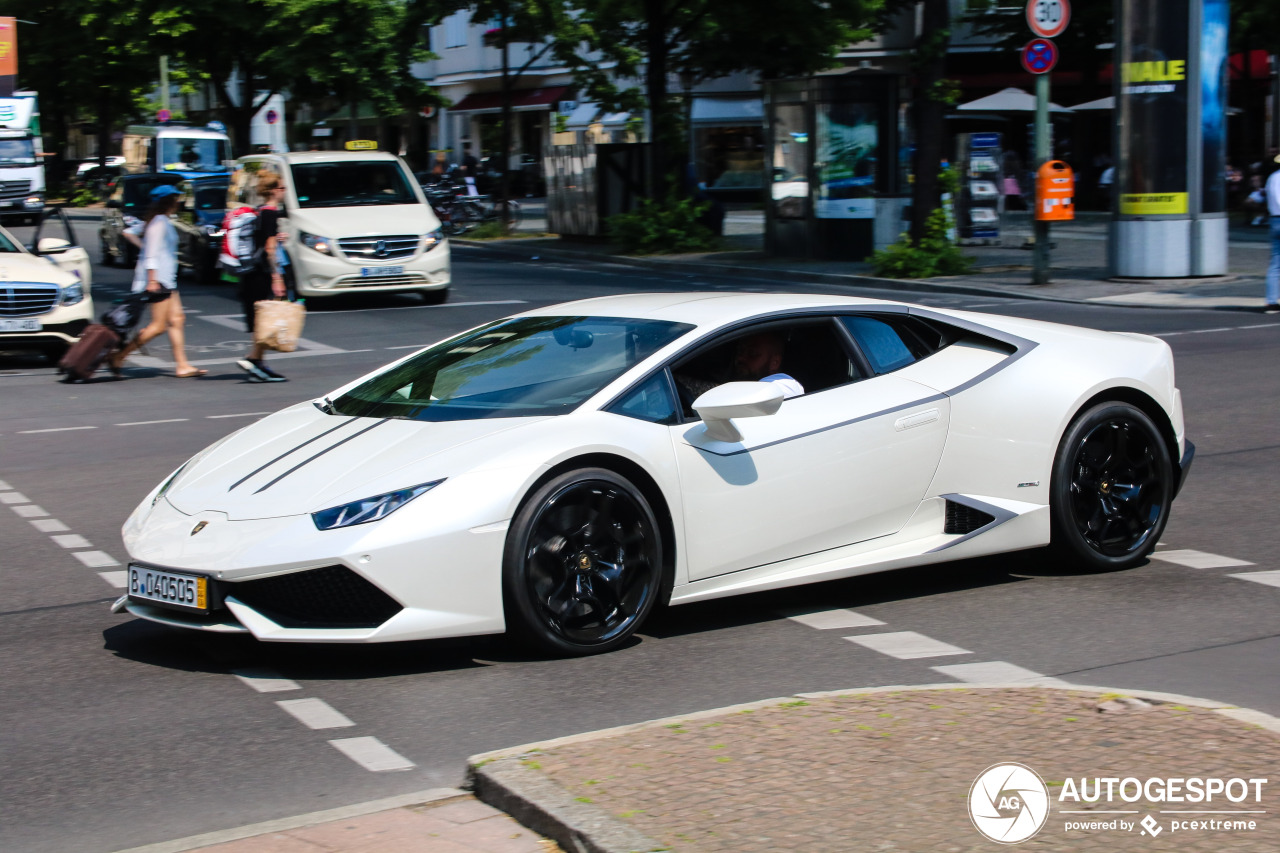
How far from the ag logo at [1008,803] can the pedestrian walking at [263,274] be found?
11.2 m

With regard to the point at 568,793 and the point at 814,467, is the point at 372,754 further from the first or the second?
the point at 814,467

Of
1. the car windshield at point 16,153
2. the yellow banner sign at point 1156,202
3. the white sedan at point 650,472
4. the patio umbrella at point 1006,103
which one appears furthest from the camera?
the car windshield at point 16,153

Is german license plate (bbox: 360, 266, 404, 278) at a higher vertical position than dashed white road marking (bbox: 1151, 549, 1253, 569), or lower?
higher

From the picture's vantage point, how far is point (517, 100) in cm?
6234

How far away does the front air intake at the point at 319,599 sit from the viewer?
208 inches

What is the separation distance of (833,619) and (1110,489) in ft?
4.95

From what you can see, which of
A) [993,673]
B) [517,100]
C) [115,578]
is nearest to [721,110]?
[517,100]

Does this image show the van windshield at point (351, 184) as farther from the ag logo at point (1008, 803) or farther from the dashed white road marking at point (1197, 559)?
the ag logo at point (1008, 803)

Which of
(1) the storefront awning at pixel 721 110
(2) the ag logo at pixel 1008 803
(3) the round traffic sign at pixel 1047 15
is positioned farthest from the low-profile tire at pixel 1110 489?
(1) the storefront awning at pixel 721 110

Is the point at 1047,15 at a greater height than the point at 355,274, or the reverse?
the point at 1047,15

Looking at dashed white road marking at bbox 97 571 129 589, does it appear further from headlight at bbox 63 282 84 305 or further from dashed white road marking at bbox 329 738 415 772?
headlight at bbox 63 282 84 305

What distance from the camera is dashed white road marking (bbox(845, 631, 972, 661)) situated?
18.9 ft

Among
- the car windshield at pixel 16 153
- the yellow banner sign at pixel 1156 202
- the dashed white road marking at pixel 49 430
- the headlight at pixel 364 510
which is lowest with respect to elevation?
the dashed white road marking at pixel 49 430

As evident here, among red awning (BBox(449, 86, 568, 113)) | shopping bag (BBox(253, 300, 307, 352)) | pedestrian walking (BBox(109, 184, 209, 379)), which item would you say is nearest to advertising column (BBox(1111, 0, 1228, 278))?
shopping bag (BBox(253, 300, 307, 352))
